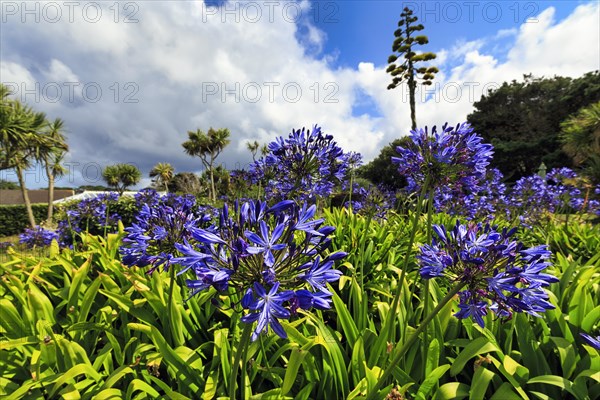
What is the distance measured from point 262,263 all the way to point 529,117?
1646 inches

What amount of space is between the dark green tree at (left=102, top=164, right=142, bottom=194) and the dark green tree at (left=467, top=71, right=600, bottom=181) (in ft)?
131

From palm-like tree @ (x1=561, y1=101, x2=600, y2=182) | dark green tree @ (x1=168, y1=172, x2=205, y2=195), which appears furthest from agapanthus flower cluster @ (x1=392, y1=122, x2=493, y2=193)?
dark green tree @ (x1=168, y1=172, x2=205, y2=195)

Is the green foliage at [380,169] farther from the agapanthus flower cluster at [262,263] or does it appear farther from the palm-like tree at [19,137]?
the agapanthus flower cluster at [262,263]

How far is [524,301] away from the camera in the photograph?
1350 mm

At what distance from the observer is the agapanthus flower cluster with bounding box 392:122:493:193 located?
1.87 meters

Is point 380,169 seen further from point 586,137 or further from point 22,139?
point 22,139

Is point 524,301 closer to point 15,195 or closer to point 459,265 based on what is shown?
point 459,265

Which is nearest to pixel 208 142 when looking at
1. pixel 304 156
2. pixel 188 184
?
pixel 188 184

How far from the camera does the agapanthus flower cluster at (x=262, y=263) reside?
1.06 m

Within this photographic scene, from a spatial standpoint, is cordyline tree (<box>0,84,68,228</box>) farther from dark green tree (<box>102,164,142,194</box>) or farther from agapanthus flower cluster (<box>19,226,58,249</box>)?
agapanthus flower cluster (<box>19,226,58,249</box>)

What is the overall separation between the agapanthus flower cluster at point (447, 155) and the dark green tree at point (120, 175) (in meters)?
37.2

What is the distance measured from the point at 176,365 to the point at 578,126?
20.4 metres

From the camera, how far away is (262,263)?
1162 mm


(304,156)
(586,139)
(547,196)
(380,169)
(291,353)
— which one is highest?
(380,169)
